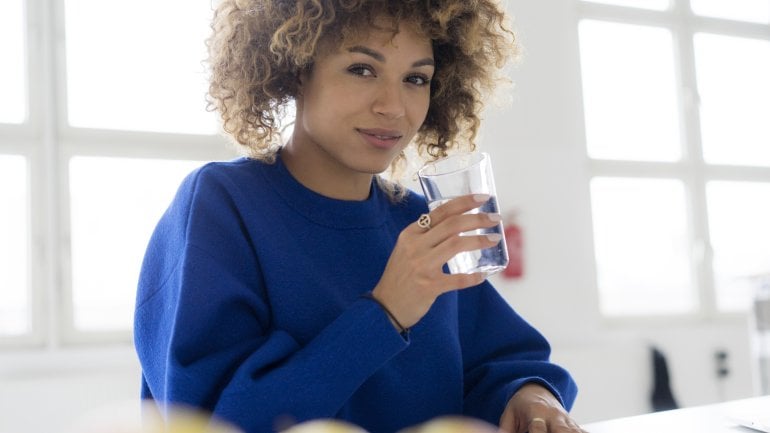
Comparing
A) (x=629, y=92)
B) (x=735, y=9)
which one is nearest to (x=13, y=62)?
(x=629, y=92)

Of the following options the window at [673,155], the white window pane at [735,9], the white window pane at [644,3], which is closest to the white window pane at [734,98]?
the window at [673,155]

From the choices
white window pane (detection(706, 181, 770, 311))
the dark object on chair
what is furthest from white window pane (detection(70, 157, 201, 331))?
white window pane (detection(706, 181, 770, 311))

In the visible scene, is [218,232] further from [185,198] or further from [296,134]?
[296,134]

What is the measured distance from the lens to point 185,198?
1070 mm

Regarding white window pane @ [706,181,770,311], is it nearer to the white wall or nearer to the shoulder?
the white wall

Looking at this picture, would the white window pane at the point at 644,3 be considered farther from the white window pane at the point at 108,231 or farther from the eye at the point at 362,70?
the eye at the point at 362,70

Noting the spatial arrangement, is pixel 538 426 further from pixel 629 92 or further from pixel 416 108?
pixel 629 92

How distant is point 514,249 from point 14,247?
84.5 inches

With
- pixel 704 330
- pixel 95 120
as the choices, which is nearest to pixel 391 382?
pixel 95 120

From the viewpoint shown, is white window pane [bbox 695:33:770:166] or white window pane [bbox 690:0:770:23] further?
white window pane [bbox 690:0:770:23]

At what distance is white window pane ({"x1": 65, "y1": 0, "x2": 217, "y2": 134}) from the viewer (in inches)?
125

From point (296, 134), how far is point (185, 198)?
24 centimetres

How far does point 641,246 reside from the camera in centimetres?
419

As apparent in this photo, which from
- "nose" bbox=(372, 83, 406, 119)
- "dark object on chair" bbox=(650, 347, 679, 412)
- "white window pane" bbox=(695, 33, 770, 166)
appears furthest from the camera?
"white window pane" bbox=(695, 33, 770, 166)
